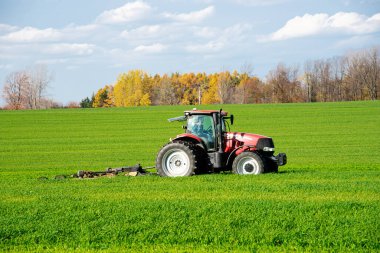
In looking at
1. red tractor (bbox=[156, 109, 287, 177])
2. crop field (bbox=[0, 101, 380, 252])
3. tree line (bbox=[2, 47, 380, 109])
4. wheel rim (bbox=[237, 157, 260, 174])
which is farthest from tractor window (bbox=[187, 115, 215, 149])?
tree line (bbox=[2, 47, 380, 109])

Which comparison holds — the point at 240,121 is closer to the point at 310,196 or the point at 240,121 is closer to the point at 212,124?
the point at 212,124

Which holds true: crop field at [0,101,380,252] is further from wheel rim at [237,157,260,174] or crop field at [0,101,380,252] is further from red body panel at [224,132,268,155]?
red body panel at [224,132,268,155]

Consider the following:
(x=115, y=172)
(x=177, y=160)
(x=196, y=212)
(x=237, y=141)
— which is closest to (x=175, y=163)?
(x=177, y=160)

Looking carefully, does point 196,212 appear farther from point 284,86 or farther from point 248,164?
point 284,86

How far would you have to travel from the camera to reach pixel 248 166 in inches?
676

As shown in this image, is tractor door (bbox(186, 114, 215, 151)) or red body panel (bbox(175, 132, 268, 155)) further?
red body panel (bbox(175, 132, 268, 155))

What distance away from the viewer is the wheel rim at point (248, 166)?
17094mm

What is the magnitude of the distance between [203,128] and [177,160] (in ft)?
3.94

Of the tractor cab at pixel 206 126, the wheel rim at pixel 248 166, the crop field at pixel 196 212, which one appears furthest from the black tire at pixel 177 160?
the wheel rim at pixel 248 166

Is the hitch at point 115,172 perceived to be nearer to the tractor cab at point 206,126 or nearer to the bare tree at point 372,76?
the tractor cab at point 206,126

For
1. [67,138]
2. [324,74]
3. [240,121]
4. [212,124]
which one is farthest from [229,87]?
[212,124]

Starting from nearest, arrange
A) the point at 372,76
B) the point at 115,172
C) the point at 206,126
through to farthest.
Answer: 1. the point at 206,126
2. the point at 115,172
3. the point at 372,76

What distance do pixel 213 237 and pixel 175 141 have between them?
7719mm

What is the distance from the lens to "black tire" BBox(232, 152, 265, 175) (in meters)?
17.0
